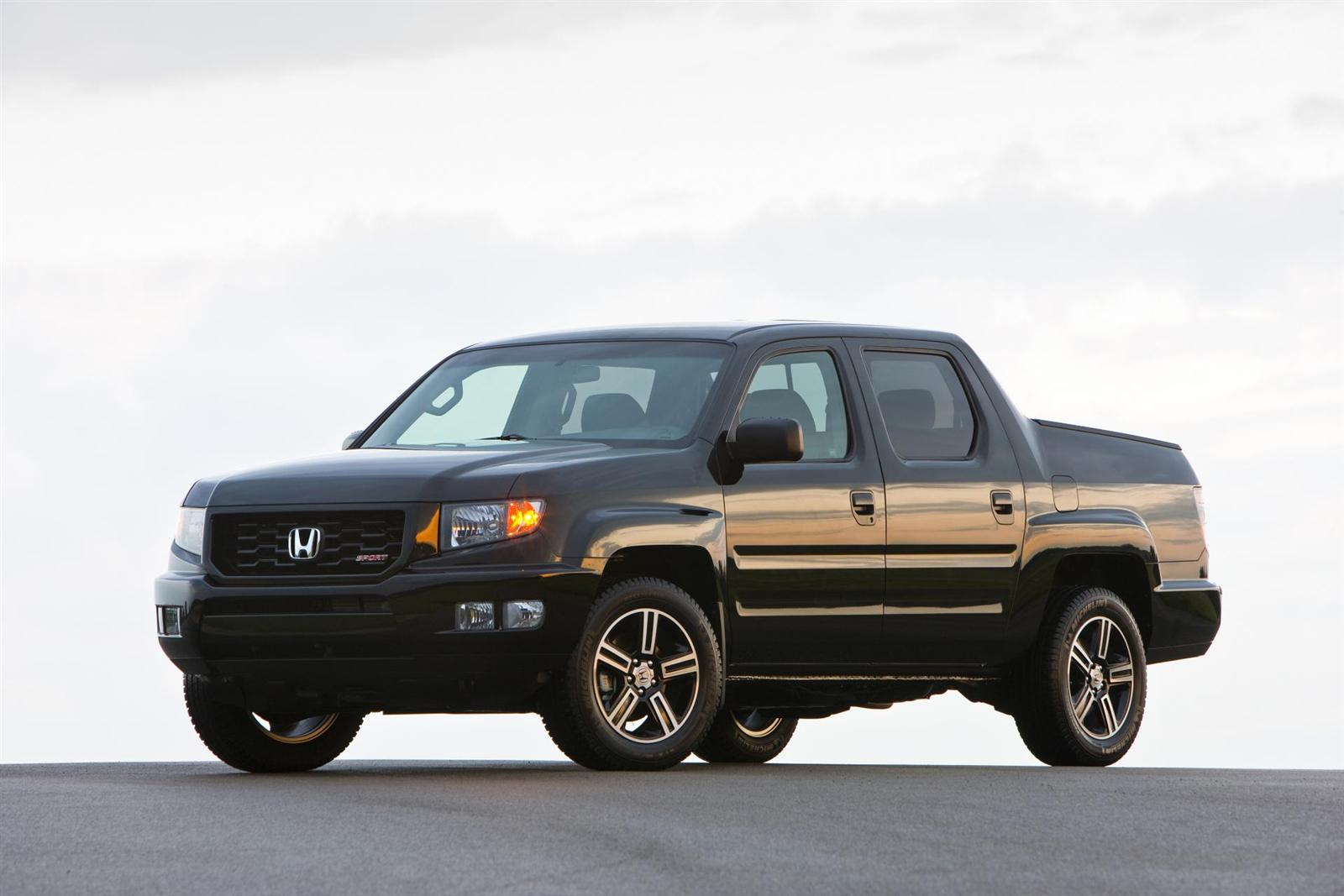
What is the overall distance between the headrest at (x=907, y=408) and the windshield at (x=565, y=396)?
1000 millimetres

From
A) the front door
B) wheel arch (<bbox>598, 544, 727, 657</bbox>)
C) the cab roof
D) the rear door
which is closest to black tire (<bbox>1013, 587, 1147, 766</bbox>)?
the rear door

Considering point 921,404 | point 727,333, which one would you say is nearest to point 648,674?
point 727,333


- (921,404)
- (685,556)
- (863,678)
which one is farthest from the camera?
(921,404)

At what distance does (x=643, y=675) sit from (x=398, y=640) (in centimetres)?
111

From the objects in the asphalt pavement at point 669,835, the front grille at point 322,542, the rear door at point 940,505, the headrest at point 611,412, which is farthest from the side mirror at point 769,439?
the front grille at point 322,542

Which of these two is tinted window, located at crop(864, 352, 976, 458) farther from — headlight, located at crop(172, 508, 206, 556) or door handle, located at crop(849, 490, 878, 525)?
headlight, located at crop(172, 508, 206, 556)

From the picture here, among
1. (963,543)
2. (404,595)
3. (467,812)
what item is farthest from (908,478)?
(467,812)

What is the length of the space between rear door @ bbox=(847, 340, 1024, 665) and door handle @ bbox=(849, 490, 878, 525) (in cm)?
12

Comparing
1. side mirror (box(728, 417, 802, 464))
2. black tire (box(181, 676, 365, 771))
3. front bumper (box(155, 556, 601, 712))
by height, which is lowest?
black tire (box(181, 676, 365, 771))

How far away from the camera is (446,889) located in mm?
6801

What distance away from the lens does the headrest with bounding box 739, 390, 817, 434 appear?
446 inches

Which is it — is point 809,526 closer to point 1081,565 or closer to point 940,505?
point 940,505

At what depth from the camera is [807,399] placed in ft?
38.2

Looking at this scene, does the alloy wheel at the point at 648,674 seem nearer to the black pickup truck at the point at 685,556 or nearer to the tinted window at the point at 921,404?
the black pickup truck at the point at 685,556
